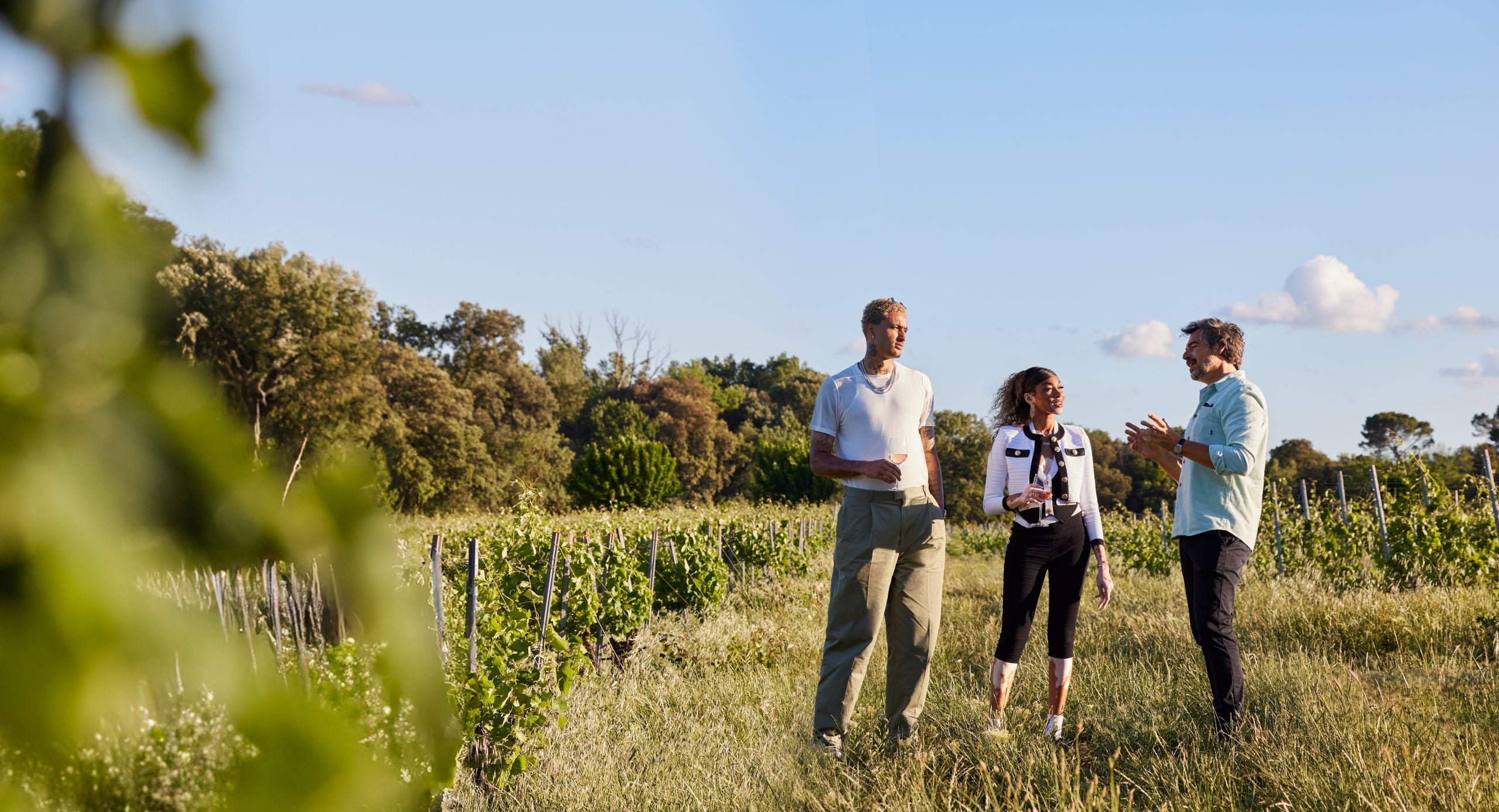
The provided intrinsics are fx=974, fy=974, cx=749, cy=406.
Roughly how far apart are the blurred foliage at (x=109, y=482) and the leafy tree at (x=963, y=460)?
52601 mm

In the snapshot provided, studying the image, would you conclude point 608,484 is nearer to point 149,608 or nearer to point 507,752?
point 507,752

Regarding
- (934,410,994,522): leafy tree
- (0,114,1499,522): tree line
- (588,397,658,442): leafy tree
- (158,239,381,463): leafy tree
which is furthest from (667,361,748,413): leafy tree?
(158,239,381,463): leafy tree

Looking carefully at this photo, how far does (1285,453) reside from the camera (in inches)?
2184

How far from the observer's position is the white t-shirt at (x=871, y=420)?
4.43 meters

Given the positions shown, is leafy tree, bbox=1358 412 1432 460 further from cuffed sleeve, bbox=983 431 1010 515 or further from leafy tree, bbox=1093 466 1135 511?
cuffed sleeve, bbox=983 431 1010 515

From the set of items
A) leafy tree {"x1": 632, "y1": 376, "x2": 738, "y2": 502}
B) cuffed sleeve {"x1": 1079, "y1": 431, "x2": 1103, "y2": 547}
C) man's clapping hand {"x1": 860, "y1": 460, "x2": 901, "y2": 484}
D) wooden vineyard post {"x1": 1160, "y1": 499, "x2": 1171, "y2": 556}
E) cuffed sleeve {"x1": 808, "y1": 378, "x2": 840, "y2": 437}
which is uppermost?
leafy tree {"x1": 632, "y1": 376, "x2": 738, "y2": 502}

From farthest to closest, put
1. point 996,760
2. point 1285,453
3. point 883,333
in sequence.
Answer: point 1285,453 → point 883,333 → point 996,760

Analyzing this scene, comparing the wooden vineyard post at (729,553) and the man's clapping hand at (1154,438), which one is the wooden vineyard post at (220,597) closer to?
the man's clapping hand at (1154,438)

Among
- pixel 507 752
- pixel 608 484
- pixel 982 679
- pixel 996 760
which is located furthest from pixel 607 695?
pixel 608 484

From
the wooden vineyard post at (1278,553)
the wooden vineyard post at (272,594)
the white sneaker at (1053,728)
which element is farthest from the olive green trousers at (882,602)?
the wooden vineyard post at (1278,553)

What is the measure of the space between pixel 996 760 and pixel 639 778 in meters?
1.49

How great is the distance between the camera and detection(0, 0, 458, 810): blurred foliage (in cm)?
25

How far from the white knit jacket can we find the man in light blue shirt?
42 centimetres

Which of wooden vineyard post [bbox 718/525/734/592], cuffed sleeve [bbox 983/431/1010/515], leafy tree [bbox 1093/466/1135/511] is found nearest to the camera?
cuffed sleeve [bbox 983/431/1010/515]
